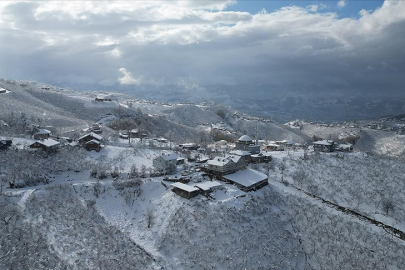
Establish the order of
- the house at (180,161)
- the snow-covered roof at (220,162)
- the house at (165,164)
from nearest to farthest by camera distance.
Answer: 1. the snow-covered roof at (220,162)
2. the house at (165,164)
3. the house at (180,161)

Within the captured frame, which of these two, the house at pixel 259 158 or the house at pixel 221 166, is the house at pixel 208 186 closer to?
the house at pixel 221 166

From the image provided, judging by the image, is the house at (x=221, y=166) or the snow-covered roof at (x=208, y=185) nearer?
the snow-covered roof at (x=208, y=185)

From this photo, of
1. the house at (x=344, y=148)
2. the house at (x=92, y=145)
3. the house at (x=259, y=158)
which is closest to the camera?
the house at (x=92, y=145)

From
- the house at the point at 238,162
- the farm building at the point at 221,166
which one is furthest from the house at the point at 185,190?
the house at the point at 238,162

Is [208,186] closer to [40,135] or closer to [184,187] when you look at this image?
[184,187]

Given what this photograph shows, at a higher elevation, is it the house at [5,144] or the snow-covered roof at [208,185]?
the house at [5,144]

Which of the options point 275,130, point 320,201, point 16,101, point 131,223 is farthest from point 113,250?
point 275,130

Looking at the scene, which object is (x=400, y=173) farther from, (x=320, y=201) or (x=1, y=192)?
(x=1, y=192)
